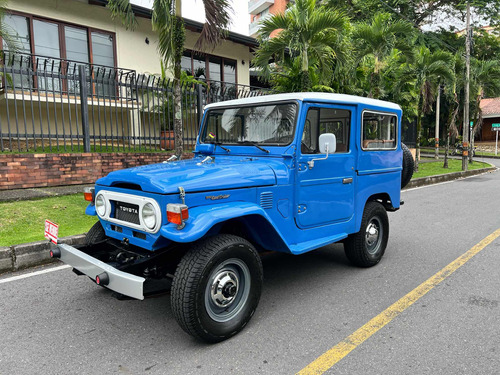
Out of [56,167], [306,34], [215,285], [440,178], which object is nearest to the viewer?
[215,285]

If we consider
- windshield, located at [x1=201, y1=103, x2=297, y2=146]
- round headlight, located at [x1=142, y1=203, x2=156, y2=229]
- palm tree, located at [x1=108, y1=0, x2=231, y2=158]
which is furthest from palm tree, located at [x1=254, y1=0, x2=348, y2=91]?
round headlight, located at [x1=142, y1=203, x2=156, y2=229]

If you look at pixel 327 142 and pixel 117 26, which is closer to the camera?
pixel 327 142

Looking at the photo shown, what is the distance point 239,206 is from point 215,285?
64 cm

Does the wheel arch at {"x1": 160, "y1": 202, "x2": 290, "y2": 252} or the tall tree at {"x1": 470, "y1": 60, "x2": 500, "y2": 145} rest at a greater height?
the tall tree at {"x1": 470, "y1": 60, "x2": 500, "y2": 145}

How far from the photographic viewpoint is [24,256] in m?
4.59

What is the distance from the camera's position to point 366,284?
420cm

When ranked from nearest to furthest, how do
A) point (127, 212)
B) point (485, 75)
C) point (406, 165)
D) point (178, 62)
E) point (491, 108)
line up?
point (127, 212), point (406, 165), point (178, 62), point (485, 75), point (491, 108)

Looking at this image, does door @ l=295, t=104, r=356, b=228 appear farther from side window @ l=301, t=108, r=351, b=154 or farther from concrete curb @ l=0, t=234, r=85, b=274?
concrete curb @ l=0, t=234, r=85, b=274

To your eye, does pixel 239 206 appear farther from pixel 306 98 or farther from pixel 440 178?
pixel 440 178

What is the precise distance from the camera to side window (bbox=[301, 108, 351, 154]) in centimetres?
376

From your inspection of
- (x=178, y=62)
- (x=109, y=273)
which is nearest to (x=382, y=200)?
(x=109, y=273)

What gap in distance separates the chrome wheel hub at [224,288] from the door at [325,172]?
0.93 metres

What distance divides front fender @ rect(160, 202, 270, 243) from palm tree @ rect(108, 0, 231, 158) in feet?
14.5

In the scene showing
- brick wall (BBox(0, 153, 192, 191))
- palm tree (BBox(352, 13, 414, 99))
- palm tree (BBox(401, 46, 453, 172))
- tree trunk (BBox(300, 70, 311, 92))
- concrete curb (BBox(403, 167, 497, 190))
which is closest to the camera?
brick wall (BBox(0, 153, 192, 191))
